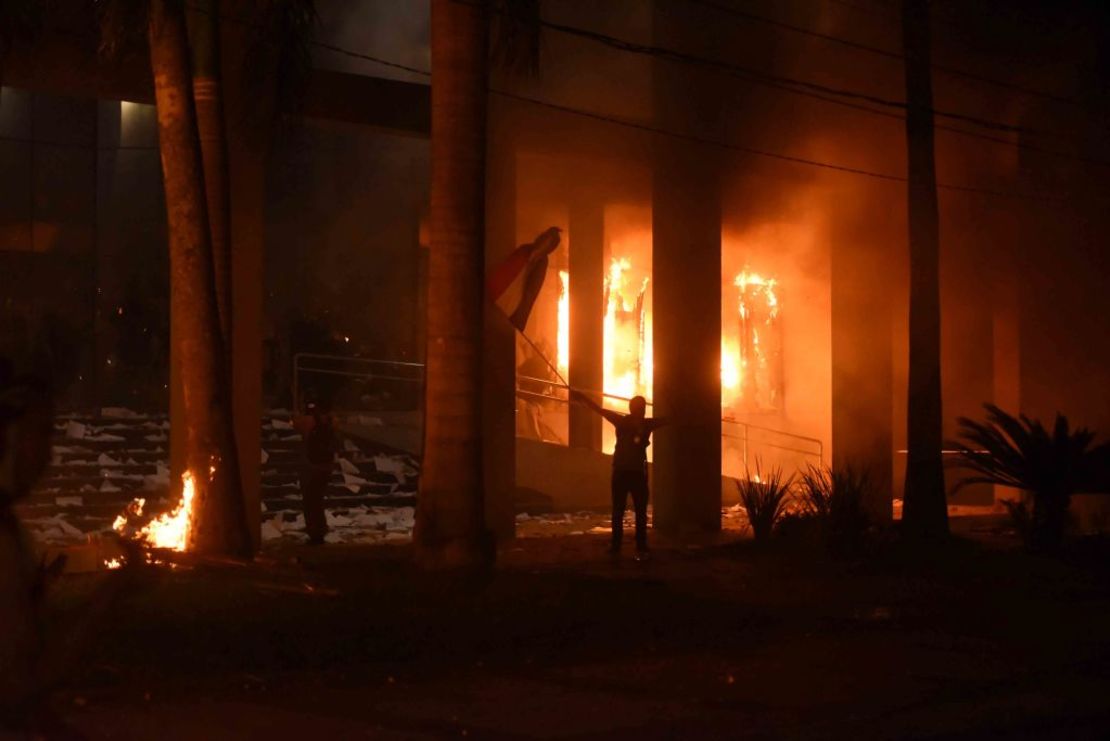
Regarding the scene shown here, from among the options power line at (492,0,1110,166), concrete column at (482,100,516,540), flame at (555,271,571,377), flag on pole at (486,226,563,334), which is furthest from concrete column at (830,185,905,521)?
flame at (555,271,571,377)

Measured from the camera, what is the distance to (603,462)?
62.6ft

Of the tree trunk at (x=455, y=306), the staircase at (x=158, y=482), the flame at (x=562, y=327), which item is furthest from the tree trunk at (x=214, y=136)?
the flame at (x=562, y=327)

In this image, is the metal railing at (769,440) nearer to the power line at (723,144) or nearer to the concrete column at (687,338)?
the power line at (723,144)

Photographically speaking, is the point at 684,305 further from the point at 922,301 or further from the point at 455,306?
the point at 455,306

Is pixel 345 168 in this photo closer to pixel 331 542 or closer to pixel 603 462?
pixel 603 462

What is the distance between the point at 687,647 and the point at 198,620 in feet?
10.9

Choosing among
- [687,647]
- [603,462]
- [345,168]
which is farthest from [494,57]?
[345,168]

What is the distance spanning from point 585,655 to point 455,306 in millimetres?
3137

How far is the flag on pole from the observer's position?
13750mm

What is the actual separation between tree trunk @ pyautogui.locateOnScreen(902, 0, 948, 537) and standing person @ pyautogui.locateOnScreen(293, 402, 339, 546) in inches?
243

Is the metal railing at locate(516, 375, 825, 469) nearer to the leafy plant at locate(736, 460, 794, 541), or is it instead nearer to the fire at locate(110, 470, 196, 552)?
the leafy plant at locate(736, 460, 794, 541)

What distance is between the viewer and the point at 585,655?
877 centimetres

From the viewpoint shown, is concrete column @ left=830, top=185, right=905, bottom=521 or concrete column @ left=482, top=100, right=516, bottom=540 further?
concrete column @ left=830, top=185, right=905, bottom=521

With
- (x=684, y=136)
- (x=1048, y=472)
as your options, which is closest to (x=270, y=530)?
(x=684, y=136)
